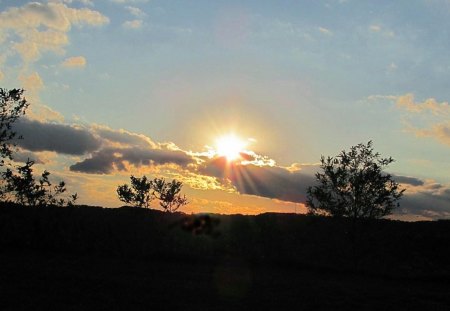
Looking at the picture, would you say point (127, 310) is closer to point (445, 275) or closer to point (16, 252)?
point (16, 252)

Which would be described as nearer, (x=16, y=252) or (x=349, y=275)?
(x=16, y=252)

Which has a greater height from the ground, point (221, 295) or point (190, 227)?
point (190, 227)

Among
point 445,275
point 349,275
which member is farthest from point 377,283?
point 445,275

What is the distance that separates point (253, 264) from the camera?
62062 millimetres

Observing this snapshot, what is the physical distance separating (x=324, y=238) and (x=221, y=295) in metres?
44.1

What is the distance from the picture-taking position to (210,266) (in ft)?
187

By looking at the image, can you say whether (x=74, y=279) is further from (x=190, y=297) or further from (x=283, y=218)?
(x=283, y=218)

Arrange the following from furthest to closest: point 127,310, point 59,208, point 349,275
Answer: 1. point 59,208
2. point 349,275
3. point 127,310

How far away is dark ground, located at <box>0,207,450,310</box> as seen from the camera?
32469mm

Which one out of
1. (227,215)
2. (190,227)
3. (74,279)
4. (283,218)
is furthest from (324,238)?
(190,227)

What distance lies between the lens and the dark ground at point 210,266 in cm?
3247

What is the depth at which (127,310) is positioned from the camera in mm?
27797

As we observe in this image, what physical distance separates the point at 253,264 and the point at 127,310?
3612 centimetres

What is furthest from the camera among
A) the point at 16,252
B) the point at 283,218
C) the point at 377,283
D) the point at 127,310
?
the point at 283,218
